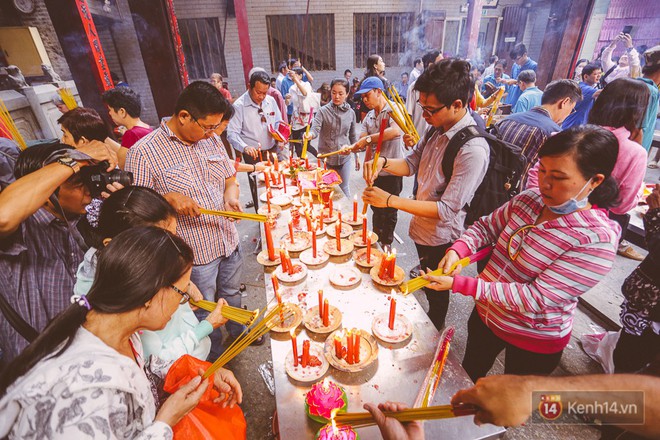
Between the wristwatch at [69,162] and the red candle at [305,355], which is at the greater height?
the wristwatch at [69,162]

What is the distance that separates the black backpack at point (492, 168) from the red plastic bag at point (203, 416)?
2133 mm

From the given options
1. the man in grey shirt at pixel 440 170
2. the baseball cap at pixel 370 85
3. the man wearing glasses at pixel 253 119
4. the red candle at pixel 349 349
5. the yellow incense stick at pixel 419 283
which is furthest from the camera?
the man wearing glasses at pixel 253 119

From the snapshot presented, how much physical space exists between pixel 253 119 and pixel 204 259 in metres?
3.21

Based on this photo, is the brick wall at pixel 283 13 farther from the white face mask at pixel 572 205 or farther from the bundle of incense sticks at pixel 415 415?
the bundle of incense sticks at pixel 415 415

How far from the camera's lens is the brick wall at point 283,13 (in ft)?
37.4

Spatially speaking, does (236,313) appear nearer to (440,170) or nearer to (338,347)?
(338,347)

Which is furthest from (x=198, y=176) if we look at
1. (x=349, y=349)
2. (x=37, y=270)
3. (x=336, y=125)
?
(x=336, y=125)

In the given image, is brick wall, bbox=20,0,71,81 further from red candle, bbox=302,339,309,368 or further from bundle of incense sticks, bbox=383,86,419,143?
red candle, bbox=302,339,309,368

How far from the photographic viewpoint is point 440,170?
2.37 m

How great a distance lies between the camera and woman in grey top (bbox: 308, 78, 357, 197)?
15.4 ft

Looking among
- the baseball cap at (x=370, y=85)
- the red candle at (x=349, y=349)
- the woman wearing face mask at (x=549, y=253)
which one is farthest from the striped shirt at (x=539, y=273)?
the baseball cap at (x=370, y=85)

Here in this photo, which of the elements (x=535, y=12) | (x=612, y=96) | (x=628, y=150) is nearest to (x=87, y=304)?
(x=628, y=150)

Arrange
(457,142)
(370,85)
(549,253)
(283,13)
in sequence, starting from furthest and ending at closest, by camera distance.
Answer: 1. (283,13)
2. (370,85)
3. (457,142)
4. (549,253)

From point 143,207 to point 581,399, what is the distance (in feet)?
6.92
